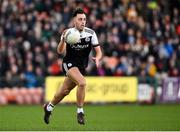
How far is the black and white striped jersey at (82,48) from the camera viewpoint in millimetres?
13898

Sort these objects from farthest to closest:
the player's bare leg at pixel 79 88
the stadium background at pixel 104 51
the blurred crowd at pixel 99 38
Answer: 1. the blurred crowd at pixel 99 38
2. the stadium background at pixel 104 51
3. the player's bare leg at pixel 79 88

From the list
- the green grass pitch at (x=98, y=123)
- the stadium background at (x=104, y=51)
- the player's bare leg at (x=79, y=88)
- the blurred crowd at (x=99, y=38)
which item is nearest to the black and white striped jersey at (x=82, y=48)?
the player's bare leg at (x=79, y=88)

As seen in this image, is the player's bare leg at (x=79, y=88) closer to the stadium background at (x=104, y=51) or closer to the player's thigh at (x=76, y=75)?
the player's thigh at (x=76, y=75)

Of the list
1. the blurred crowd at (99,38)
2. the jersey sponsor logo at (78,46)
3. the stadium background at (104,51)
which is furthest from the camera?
the blurred crowd at (99,38)

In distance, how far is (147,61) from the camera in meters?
27.8

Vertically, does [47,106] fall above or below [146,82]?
above

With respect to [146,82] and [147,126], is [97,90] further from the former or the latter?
[147,126]

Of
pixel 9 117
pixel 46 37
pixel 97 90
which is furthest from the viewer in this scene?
pixel 46 37

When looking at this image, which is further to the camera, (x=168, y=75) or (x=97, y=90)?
(x=168, y=75)

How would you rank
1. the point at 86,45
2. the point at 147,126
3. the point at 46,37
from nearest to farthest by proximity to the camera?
1. the point at 86,45
2. the point at 147,126
3. the point at 46,37

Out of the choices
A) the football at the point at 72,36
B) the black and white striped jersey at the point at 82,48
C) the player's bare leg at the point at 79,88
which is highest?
the football at the point at 72,36

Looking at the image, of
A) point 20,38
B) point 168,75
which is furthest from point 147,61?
point 20,38

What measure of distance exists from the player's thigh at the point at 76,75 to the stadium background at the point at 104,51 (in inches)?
418

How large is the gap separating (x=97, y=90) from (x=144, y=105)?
1881mm
